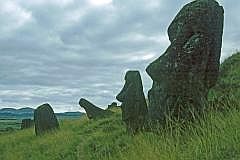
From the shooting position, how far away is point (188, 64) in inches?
473

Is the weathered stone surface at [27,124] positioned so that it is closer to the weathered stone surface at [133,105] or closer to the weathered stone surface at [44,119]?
the weathered stone surface at [44,119]

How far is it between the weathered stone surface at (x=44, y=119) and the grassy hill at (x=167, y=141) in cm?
115

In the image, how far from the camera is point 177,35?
12.5 m

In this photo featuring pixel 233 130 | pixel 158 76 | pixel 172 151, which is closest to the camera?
pixel 233 130

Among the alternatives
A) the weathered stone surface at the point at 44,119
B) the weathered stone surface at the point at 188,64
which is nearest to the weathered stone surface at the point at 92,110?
the weathered stone surface at the point at 44,119

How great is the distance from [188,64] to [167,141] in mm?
2547

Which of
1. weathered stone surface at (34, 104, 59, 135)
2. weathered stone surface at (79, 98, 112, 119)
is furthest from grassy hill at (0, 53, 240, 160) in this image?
weathered stone surface at (79, 98, 112, 119)

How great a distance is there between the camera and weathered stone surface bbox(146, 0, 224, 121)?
11914 millimetres

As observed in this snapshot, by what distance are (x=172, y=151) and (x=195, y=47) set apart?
3.85m

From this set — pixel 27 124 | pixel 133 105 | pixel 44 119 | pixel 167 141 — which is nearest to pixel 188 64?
pixel 167 141

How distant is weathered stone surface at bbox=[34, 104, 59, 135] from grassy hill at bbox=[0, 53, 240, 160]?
1.15 meters

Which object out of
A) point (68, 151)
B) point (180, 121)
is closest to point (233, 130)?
point (180, 121)

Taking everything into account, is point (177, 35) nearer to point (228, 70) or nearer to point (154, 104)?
point (154, 104)

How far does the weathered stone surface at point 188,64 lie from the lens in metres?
11.9
